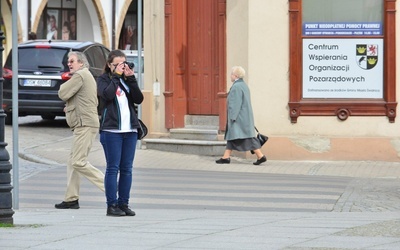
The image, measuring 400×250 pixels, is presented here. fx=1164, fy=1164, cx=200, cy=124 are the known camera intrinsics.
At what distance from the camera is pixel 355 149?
18516mm

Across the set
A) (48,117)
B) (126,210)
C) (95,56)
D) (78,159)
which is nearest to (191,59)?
(95,56)

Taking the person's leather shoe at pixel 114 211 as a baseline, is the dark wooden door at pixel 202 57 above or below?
above

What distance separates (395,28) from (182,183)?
17.3ft

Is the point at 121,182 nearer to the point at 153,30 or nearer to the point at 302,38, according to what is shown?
the point at 302,38

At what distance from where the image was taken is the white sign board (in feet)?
61.8

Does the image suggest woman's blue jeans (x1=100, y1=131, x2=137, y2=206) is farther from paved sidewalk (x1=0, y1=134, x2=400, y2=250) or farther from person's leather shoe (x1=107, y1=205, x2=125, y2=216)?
paved sidewalk (x1=0, y1=134, x2=400, y2=250)

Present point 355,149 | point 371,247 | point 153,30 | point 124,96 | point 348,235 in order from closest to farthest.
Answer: point 371,247
point 348,235
point 124,96
point 355,149
point 153,30

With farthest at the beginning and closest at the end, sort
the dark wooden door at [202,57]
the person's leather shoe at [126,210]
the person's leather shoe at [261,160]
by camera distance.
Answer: the dark wooden door at [202,57] < the person's leather shoe at [261,160] < the person's leather shoe at [126,210]

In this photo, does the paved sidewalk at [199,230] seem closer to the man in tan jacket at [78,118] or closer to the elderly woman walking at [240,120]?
the man in tan jacket at [78,118]

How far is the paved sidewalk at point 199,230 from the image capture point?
9.03 m

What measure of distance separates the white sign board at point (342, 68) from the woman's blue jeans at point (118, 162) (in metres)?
7.79

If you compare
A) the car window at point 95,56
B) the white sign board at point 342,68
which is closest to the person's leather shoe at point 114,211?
the white sign board at point 342,68

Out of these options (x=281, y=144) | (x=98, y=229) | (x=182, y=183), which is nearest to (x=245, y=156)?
(x=281, y=144)

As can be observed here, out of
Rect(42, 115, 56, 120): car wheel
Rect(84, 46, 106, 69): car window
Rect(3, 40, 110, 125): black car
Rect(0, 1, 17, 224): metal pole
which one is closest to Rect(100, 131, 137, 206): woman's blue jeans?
Rect(0, 1, 17, 224): metal pole
